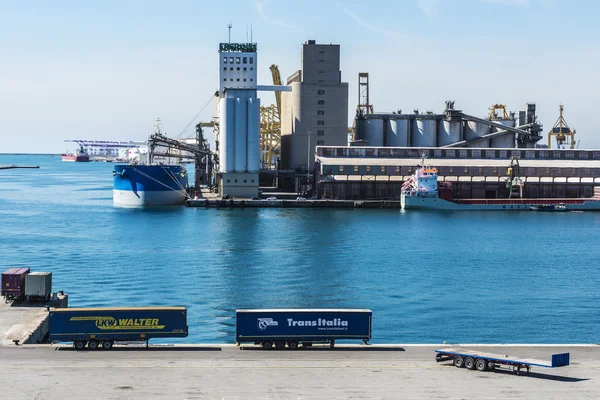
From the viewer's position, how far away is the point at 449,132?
155 metres

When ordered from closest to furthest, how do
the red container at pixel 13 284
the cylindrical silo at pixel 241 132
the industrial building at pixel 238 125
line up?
the red container at pixel 13 284, the cylindrical silo at pixel 241 132, the industrial building at pixel 238 125

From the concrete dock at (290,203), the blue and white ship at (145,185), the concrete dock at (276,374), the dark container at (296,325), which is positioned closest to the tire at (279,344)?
the dark container at (296,325)

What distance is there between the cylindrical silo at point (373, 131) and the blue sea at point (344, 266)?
39590mm

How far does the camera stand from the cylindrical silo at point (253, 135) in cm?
13112

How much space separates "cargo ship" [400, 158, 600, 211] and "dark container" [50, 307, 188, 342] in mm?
93258

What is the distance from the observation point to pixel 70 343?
36.1 m

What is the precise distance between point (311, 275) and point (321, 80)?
8316 centimetres

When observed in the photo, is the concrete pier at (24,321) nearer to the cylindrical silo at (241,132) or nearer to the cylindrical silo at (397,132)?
the cylindrical silo at (241,132)

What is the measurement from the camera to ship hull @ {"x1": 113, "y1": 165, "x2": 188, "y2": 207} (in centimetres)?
13112

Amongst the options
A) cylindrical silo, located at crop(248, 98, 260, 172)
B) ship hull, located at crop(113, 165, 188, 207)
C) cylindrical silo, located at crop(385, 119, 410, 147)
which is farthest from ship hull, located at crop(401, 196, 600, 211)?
ship hull, located at crop(113, 165, 188, 207)

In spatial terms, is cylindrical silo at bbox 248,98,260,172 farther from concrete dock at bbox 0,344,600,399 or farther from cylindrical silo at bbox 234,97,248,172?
concrete dock at bbox 0,344,600,399

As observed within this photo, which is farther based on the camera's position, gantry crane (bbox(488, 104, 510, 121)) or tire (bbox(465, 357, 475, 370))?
gantry crane (bbox(488, 104, 510, 121))

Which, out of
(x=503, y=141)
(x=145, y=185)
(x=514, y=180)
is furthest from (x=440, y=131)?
(x=145, y=185)

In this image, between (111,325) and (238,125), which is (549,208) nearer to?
(238,125)
